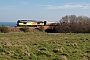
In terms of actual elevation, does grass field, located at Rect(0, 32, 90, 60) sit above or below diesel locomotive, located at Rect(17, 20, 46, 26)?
above

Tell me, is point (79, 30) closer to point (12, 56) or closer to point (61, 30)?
point (61, 30)

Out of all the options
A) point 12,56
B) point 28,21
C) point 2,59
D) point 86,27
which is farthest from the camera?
point 28,21

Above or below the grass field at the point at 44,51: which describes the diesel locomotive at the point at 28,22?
below

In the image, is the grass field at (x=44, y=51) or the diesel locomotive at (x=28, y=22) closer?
the grass field at (x=44, y=51)

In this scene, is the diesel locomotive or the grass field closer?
the grass field

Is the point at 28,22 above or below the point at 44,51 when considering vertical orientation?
below

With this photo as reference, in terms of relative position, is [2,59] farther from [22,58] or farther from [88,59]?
[88,59]

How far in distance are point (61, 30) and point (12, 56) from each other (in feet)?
237

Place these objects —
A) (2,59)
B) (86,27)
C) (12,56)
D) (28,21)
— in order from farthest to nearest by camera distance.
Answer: (28,21) < (86,27) < (12,56) < (2,59)

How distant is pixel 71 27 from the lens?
→ 85.0m

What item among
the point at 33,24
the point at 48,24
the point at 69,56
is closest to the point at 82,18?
the point at 48,24

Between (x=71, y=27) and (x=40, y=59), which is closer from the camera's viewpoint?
(x=40, y=59)

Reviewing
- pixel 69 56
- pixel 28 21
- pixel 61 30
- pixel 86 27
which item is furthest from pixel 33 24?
pixel 69 56

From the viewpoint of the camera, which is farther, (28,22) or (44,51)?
(28,22)
